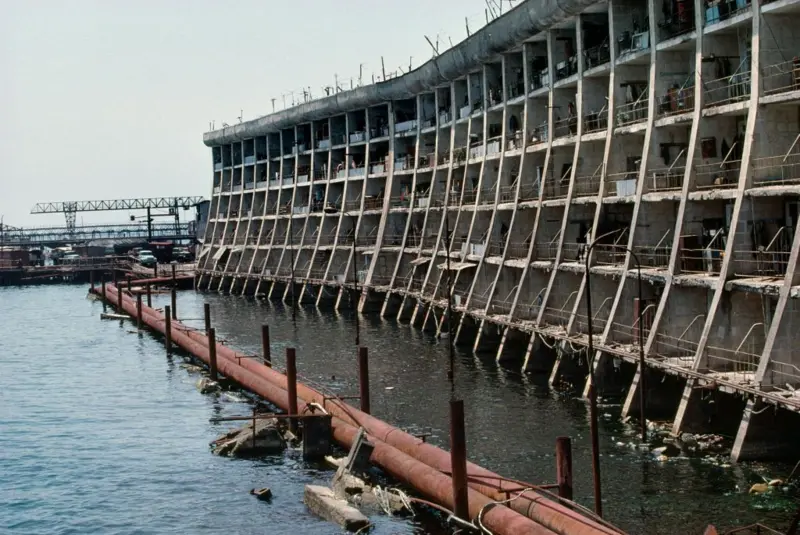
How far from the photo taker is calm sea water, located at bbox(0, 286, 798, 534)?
42344 mm

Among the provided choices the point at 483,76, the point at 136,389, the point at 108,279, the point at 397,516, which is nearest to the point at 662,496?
the point at 397,516

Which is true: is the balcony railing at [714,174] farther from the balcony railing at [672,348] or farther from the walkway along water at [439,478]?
the walkway along water at [439,478]

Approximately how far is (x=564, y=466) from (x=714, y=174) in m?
25.5

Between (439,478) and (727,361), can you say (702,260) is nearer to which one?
(727,361)

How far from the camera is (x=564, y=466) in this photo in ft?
120

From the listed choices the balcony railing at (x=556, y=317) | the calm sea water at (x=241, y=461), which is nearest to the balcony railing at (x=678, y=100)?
the balcony railing at (x=556, y=317)

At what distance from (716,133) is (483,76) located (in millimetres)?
35705

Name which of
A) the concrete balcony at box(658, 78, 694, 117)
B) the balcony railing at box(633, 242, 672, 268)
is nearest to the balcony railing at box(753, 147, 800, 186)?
the concrete balcony at box(658, 78, 694, 117)

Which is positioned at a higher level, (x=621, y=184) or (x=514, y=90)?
(x=514, y=90)

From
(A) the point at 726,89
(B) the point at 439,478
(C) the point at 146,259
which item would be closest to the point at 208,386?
(B) the point at 439,478

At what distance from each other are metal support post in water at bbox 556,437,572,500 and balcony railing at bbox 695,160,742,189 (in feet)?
78.7

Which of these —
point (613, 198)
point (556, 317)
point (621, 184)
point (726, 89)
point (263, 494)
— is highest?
point (726, 89)

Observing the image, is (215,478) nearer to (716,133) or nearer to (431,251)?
(716,133)

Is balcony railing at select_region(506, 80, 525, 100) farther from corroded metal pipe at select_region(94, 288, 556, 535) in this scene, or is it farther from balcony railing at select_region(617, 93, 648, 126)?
corroded metal pipe at select_region(94, 288, 556, 535)
